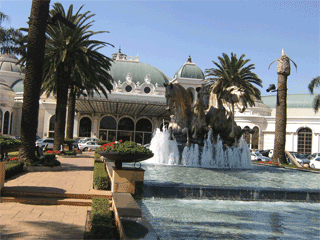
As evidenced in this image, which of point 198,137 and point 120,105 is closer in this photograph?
point 198,137

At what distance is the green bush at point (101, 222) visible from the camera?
5.02m

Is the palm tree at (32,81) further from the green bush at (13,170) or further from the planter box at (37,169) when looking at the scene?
the green bush at (13,170)

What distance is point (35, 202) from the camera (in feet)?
25.7

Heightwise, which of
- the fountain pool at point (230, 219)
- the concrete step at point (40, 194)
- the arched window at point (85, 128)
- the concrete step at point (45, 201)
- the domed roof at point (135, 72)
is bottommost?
the fountain pool at point (230, 219)

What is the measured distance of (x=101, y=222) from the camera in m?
5.48

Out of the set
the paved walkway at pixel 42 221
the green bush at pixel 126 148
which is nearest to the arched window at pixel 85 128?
the green bush at pixel 126 148

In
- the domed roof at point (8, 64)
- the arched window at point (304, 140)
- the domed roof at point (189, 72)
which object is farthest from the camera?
the domed roof at point (8, 64)

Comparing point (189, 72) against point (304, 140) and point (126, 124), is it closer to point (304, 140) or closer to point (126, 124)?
point (126, 124)

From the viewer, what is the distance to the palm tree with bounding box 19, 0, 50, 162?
1435 centimetres

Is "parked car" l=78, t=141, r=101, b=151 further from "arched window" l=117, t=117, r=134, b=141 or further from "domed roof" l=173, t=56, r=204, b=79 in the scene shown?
"domed roof" l=173, t=56, r=204, b=79

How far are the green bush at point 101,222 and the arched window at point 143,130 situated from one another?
173ft

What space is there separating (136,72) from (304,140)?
31.7 m

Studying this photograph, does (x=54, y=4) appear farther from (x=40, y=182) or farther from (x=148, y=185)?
(x=148, y=185)

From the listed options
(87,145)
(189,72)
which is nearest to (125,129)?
(189,72)
